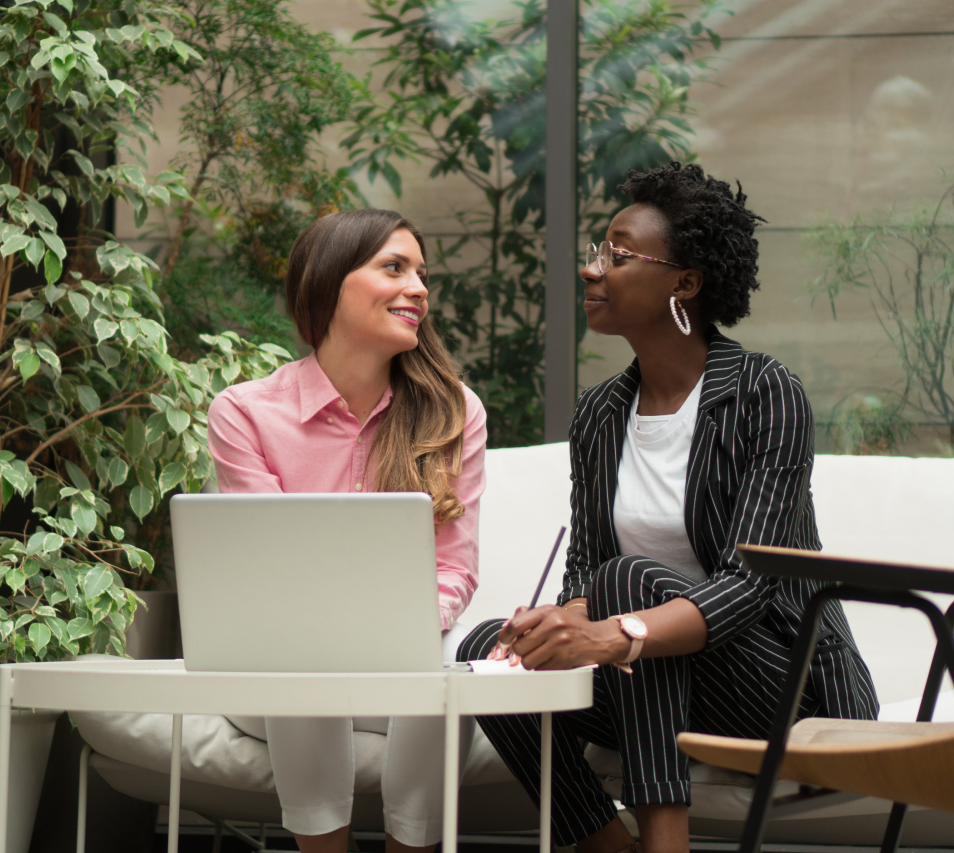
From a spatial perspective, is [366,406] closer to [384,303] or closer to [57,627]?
[384,303]

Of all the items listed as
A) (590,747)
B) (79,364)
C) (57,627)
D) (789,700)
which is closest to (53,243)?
(79,364)

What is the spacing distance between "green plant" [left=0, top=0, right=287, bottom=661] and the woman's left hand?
3.52 ft

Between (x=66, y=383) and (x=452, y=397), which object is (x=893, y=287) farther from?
(x=66, y=383)

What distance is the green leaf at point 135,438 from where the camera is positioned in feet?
7.39

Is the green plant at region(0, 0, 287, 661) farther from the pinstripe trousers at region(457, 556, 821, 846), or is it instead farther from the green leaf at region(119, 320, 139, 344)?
the pinstripe trousers at region(457, 556, 821, 846)

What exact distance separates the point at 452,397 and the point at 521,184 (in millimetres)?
1121

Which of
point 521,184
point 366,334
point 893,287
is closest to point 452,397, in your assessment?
point 366,334

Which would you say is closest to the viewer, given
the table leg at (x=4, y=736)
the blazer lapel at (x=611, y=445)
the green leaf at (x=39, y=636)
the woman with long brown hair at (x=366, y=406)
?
the table leg at (x=4, y=736)

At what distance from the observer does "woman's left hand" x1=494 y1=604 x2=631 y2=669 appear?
1242 millimetres

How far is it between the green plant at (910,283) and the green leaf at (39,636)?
6.59 feet

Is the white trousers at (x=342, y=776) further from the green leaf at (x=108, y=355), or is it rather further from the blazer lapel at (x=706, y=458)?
the green leaf at (x=108, y=355)

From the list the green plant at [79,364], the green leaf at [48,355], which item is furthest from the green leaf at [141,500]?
the green leaf at [48,355]

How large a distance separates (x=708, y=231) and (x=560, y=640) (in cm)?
77

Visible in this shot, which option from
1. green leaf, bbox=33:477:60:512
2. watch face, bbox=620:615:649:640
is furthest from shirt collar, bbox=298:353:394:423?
watch face, bbox=620:615:649:640
